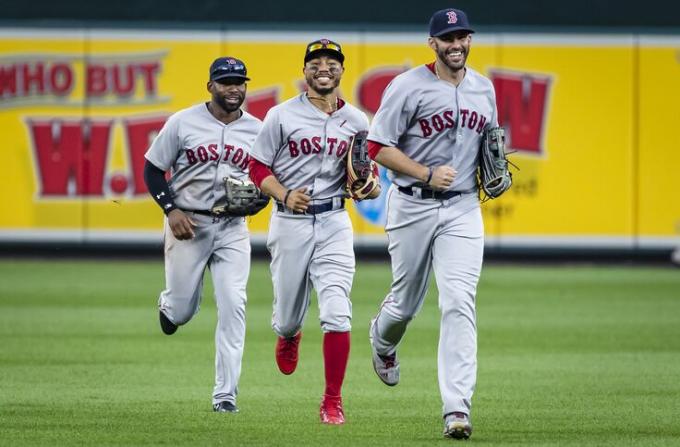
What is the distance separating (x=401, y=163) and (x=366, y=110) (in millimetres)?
13219

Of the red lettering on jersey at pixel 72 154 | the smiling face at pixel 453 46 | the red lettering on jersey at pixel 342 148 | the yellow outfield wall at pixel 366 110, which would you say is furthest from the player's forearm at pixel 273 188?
the red lettering on jersey at pixel 72 154

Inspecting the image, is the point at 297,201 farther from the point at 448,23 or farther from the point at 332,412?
the point at 448,23

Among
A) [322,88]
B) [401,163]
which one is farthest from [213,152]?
[401,163]

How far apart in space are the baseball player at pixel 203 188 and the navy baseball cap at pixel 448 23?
5.13ft

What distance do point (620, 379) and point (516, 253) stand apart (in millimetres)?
11043

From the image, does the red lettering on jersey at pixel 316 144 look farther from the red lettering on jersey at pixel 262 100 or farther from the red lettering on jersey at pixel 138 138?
the red lettering on jersey at pixel 138 138

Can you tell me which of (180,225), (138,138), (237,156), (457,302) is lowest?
(138,138)

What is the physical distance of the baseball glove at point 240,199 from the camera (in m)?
9.27

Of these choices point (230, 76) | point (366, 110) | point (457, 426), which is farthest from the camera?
point (366, 110)

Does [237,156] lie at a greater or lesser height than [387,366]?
greater

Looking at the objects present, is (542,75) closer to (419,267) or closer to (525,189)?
(525,189)

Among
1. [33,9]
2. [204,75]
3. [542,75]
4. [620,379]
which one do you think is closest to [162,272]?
[204,75]

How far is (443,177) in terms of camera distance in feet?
26.6

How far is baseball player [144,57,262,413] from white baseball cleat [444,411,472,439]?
1.91 meters
